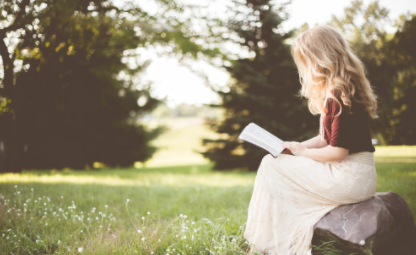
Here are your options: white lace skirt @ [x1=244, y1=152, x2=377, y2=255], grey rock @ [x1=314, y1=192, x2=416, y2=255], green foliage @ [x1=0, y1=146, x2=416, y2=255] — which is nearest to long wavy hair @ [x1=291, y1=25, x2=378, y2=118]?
white lace skirt @ [x1=244, y1=152, x2=377, y2=255]

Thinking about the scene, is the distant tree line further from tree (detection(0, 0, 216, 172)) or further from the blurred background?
tree (detection(0, 0, 216, 172))

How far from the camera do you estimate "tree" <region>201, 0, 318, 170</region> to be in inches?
310

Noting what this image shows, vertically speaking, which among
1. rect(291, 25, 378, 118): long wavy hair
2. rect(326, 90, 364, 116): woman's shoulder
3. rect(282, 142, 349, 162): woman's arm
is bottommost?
rect(282, 142, 349, 162): woman's arm

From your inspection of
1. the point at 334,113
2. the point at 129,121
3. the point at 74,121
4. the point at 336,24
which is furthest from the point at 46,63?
the point at 336,24

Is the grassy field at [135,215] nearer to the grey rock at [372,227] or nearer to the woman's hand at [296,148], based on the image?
the grey rock at [372,227]

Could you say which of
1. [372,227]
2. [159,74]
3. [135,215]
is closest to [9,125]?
[135,215]

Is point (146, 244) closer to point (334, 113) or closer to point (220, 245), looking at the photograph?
point (220, 245)

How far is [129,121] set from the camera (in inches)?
424

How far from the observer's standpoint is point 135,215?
376 centimetres

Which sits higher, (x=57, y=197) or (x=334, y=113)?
(x=334, y=113)

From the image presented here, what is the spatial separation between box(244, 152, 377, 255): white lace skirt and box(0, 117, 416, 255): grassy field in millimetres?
272

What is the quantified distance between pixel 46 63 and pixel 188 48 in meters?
3.21

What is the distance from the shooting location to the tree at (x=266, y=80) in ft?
25.9

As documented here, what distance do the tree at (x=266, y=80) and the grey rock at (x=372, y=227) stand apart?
543cm
